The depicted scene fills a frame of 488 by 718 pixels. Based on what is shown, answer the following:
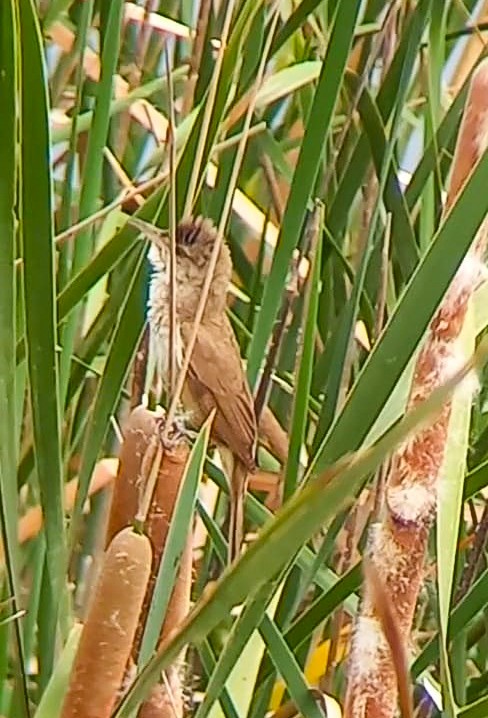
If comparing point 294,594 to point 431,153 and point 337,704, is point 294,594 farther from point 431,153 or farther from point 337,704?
point 431,153

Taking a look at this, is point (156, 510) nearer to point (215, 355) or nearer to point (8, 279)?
point (8, 279)

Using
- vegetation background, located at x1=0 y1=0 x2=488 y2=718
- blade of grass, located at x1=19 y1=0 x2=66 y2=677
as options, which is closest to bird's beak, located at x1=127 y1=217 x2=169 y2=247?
vegetation background, located at x1=0 y1=0 x2=488 y2=718

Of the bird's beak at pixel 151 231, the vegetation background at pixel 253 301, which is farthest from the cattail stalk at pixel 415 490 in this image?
the bird's beak at pixel 151 231

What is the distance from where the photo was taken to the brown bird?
552mm

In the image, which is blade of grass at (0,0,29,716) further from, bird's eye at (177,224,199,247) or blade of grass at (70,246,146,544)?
bird's eye at (177,224,199,247)

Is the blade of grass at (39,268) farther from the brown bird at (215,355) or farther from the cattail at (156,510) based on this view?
the brown bird at (215,355)

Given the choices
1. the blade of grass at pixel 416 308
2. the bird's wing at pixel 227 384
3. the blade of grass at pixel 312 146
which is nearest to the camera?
the blade of grass at pixel 416 308

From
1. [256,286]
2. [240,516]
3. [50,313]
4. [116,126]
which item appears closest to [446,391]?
[50,313]

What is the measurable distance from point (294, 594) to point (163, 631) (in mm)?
174

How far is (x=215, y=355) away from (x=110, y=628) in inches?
12.5

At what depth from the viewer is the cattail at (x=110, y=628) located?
0.32 metres

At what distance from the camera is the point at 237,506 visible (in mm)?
582

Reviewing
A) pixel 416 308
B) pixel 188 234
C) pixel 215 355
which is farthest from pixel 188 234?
pixel 416 308

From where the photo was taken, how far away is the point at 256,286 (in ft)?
2.23
